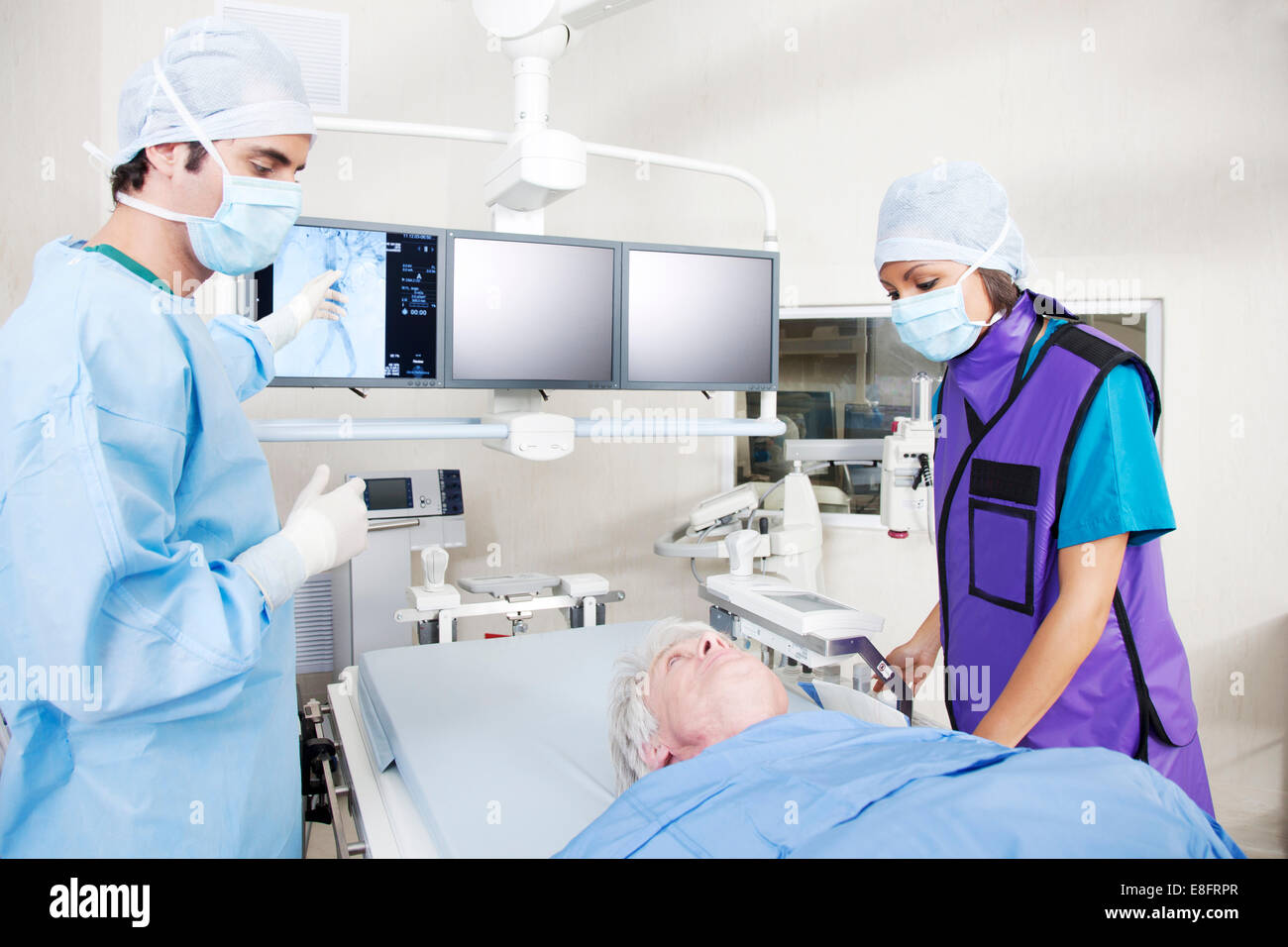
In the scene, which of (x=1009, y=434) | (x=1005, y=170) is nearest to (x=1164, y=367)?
(x=1005, y=170)

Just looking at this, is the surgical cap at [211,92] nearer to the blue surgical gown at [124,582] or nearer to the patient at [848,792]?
the blue surgical gown at [124,582]

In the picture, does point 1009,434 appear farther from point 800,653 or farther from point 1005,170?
point 1005,170

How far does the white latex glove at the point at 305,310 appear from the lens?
175cm

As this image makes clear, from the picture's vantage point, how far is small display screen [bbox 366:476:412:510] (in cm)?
255

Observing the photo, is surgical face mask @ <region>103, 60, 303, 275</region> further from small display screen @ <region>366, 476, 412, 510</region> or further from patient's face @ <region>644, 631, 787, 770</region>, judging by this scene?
small display screen @ <region>366, 476, 412, 510</region>

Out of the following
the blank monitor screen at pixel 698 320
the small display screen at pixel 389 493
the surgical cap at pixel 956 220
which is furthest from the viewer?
the small display screen at pixel 389 493

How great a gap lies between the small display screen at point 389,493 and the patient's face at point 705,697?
1320 mm

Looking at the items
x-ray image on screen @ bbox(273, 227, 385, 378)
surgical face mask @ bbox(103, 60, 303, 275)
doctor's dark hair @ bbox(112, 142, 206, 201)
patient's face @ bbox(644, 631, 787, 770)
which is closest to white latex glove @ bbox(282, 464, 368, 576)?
surgical face mask @ bbox(103, 60, 303, 275)

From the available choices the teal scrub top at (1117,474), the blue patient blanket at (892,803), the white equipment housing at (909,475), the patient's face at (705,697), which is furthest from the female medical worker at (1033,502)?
the white equipment housing at (909,475)

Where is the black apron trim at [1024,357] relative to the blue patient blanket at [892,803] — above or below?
above

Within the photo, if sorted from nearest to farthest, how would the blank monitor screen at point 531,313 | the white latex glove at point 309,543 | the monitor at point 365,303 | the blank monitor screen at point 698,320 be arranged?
the white latex glove at point 309,543, the monitor at point 365,303, the blank monitor screen at point 531,313, the blank monitor screen at point 698,320

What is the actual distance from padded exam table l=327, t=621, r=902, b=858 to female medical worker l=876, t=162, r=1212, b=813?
0.25m

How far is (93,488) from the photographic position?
35.7 inches
